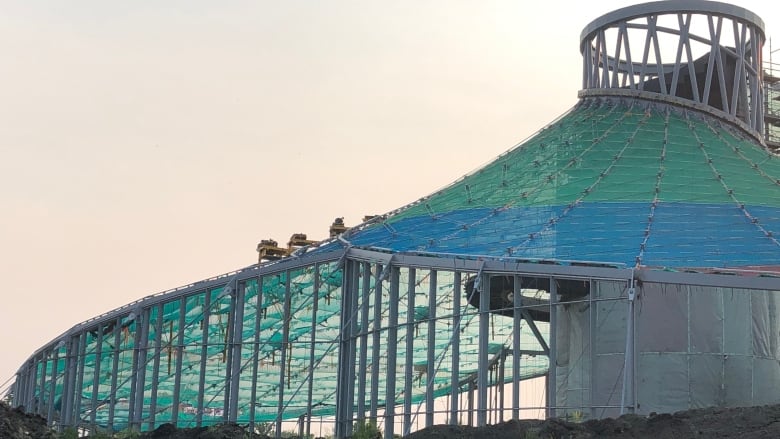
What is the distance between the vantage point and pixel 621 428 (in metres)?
26.0

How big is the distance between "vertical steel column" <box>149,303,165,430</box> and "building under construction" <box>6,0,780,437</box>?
3.9 inches

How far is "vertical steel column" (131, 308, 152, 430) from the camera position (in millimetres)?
47281

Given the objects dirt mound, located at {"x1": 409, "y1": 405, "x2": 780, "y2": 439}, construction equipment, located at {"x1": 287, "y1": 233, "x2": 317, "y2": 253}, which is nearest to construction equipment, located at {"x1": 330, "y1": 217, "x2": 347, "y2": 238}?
construction equipment, located at {"x1": 287, "y1": 233, "x2": 317, "y2": 253}

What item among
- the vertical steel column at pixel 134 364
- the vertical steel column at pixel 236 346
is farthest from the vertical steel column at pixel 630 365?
the vertical steel column at pixel 134 364

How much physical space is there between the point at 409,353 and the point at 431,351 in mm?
641

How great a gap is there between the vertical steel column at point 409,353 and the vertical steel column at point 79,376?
17703 mm

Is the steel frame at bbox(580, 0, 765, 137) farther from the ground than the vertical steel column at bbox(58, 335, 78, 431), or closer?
farther from the ground

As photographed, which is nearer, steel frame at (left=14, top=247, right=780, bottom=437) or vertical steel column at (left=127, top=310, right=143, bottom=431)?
steel frame at (left=14, top=247, right=780, bottom=437)

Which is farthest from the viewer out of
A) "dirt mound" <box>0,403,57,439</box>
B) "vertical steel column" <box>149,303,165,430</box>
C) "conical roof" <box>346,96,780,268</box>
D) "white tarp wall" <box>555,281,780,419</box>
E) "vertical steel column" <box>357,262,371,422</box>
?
"vertical steel column" <box>149,303,165,430</box>

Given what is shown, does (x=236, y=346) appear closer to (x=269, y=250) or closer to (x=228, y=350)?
(x=228, y=350)

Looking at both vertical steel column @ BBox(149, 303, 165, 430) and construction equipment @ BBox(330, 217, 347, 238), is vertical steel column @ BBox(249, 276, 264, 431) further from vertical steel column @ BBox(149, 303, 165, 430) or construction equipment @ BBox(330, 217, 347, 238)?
construction equipment @ BBox(330, 217, 347, 238)

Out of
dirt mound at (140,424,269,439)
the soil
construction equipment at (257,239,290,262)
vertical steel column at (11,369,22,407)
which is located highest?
construction equipment at (257,239,290,262)

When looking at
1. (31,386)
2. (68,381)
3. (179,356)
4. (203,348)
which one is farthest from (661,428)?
(31,386)

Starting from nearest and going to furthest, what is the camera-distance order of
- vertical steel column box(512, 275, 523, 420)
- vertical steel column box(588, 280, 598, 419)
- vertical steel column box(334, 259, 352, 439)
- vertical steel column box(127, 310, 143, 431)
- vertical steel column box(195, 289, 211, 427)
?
vertical steel column box(588, 280, 598, 419) → vertical steel column box(512, 275, 523, 420) → vertical steel column box(334, 259, 352, 439) → vertical steel column box(195, 289, 211, 427) → vertical steel column box(127, 310, 143, 431)
